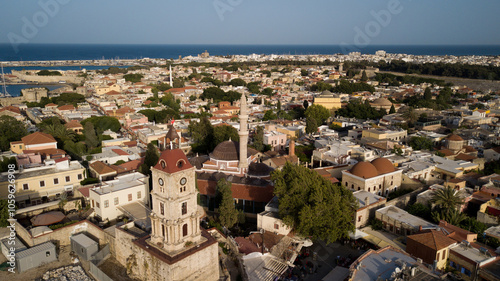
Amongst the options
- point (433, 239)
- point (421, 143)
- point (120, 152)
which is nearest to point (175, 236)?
point (433, 239)

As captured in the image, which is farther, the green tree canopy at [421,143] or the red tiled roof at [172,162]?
the green tree canopy at [421,143]

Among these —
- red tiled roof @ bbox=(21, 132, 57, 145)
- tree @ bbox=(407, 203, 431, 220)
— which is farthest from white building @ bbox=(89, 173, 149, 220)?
tree @ bbox=(407, 203, 431, 220)

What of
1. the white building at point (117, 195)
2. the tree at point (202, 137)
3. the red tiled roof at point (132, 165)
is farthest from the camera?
the tree at point (202, 137)

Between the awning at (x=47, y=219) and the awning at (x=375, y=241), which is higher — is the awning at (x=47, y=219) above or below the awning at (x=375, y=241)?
above

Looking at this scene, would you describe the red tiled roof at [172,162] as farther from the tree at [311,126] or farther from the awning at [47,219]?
the tree at [311,126]

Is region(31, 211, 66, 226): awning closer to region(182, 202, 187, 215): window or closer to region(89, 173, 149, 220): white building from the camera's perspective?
region(89, 173, 149, 220): white building

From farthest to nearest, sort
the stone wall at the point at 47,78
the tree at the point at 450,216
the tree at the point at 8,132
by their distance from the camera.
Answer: the stone wall at the point at 47,78, the tree at the point at 8,132, the tree at the point at 450,216

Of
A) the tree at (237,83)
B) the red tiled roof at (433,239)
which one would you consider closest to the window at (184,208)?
the red tiled roof at (433,239)

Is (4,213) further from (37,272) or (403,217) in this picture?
(403,217)
